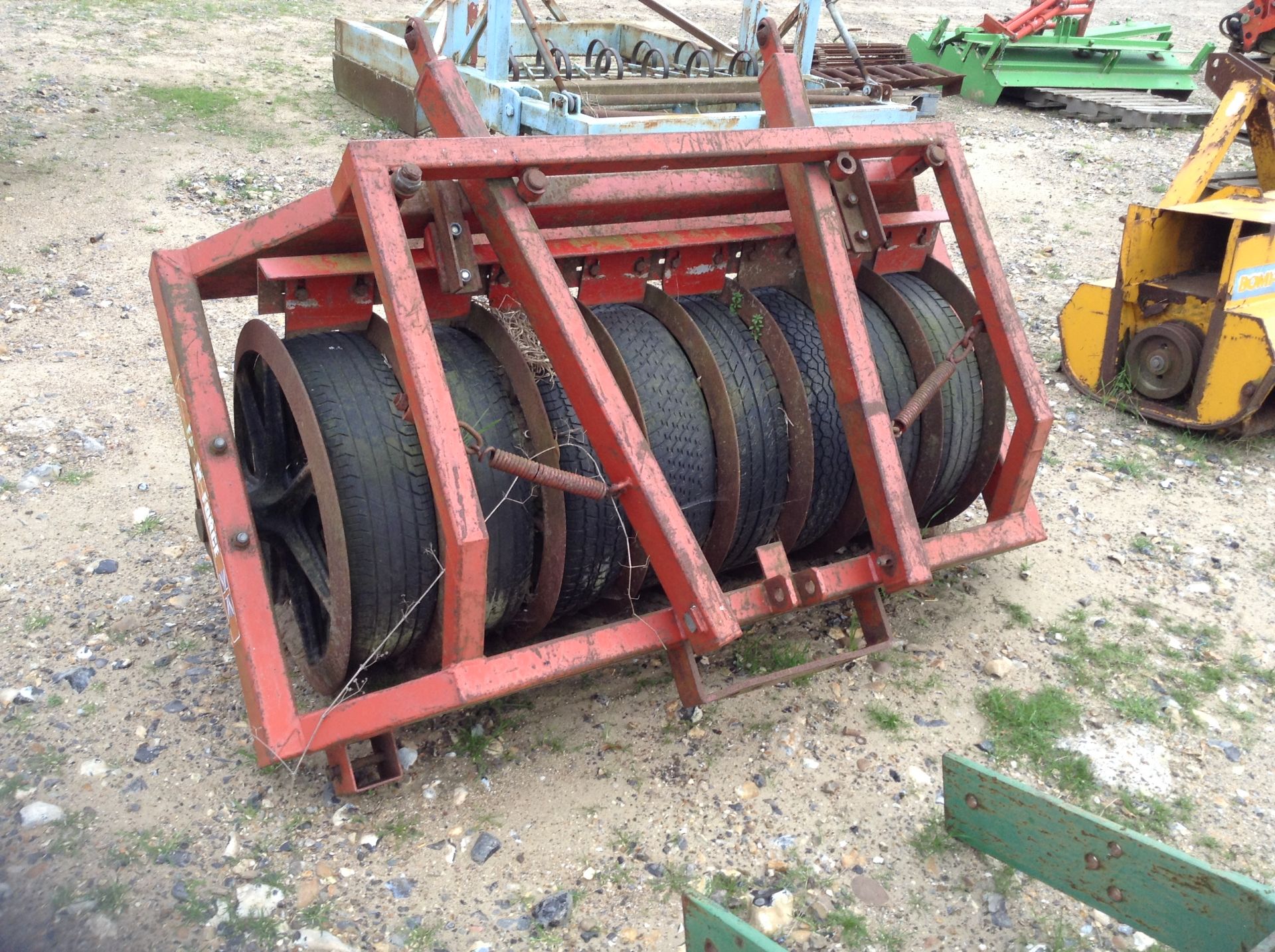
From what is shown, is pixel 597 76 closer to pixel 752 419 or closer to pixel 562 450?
pixel 752 419

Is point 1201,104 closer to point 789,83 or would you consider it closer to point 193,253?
point 789,83

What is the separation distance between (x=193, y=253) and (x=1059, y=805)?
252 cm

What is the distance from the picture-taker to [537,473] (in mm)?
2428

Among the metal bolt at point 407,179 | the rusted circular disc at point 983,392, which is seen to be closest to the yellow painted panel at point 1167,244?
the rusted circular disc at point 983,392

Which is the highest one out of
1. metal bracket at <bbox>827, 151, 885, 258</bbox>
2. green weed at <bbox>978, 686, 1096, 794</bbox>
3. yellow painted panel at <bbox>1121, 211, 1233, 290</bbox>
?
metal bracket at <bbox>827, 151, 885, 258</bbox>

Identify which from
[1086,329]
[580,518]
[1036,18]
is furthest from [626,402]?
[1036,18]

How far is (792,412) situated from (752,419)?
0.43 feet

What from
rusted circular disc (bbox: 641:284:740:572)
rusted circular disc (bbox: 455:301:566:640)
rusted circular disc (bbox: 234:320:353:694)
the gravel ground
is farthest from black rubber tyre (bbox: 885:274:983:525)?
rusted circular disc (bbox: 234:320:353:694)

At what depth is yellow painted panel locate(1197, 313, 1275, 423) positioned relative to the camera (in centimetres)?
447

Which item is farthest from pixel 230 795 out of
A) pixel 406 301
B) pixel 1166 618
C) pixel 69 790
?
pixel 1166 618

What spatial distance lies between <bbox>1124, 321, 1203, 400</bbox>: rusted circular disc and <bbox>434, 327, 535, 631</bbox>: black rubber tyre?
335cm

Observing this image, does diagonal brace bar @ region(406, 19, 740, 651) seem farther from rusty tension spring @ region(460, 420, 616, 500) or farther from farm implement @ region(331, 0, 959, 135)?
farm implement @ region(331, 0, 959, 135)

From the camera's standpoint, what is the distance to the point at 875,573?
9.48ft

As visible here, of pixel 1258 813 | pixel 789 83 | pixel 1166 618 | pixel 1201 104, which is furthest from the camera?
pixel 1201 104
